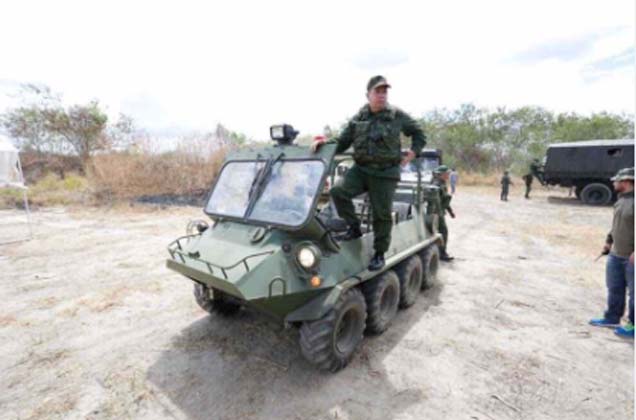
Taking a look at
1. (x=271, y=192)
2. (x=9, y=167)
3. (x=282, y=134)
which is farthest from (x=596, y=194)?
(x=9, y=167)

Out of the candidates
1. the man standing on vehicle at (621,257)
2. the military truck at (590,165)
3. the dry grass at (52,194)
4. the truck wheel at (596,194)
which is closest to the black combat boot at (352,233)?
the man standing on vehicle at (621,257)

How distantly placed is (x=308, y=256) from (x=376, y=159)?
116 centimetres

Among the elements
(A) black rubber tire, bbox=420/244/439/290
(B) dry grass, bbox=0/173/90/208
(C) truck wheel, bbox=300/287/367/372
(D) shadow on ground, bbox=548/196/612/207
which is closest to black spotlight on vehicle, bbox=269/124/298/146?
(C) truck wheel, bbox=300/287/367/372

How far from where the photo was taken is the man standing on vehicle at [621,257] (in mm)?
3447

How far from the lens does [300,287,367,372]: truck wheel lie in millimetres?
2750

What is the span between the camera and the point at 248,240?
3.04 metres

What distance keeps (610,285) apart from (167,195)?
14.8m

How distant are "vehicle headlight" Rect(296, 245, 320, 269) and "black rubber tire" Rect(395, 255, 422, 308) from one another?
1815mm

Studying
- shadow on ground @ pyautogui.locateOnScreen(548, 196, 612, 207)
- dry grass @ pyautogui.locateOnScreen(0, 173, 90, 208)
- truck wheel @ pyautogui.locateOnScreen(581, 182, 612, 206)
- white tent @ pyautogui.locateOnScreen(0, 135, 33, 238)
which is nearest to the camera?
white tent @ pyautogui.locateOnScreen(0, 135, 33, 238)

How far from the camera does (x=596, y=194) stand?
49.7ft

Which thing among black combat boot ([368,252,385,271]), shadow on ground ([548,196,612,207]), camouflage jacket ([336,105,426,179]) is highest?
camouflage jacket ([336,105,426,179])

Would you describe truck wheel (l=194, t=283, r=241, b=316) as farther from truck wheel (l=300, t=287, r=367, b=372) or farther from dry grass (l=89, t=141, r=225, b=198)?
dry grass (l=89, t=141, r=225, b=198)

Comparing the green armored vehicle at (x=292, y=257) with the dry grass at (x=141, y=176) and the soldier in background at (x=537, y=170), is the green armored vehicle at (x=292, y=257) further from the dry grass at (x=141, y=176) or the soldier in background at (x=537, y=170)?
the soldier in background at (x=537, y=170)

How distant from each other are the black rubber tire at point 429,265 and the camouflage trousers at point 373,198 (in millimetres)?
1698
